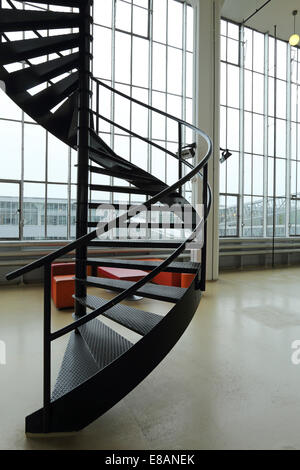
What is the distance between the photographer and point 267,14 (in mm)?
8055

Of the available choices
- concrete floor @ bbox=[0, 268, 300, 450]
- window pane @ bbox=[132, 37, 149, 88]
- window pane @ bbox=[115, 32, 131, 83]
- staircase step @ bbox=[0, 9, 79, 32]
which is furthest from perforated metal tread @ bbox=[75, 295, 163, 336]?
window pane @ bbox=[132, 37, 149, 88]

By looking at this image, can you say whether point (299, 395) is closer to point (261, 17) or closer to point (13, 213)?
point (13, 213)

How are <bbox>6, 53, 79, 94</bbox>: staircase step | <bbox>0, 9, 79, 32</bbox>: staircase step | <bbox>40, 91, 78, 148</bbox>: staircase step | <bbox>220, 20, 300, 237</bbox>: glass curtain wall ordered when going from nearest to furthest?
<bbox>0, 9, 79, 32</bbox>: staircase step, <bbox>6, 53, 79, 94</bbox>: staircase step, <bbox>40, 91, 78, 148</bbox>: staircase step, <bbox>220, 20, 300, 237</bbox>: glass curtain wall

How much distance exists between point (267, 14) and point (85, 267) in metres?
9.61

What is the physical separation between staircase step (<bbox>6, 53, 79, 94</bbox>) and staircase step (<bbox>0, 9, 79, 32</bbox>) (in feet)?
0.92

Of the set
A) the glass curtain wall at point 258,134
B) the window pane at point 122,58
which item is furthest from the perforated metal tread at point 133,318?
the glass curtain wall at point 258,134

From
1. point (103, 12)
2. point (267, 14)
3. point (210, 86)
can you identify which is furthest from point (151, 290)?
point (267, 14)

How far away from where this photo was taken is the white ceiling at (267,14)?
7559 mm

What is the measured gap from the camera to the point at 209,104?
606cm

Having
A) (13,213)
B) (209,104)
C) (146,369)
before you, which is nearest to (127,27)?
(209,104)

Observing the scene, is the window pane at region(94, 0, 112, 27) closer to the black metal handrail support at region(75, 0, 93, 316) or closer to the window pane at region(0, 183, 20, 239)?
the window pane at region(0, 183, 20, 239)

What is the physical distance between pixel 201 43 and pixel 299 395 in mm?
6622

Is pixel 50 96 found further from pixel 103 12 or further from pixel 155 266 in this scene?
pixel 103 12

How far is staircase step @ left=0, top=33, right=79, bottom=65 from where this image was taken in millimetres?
2545
